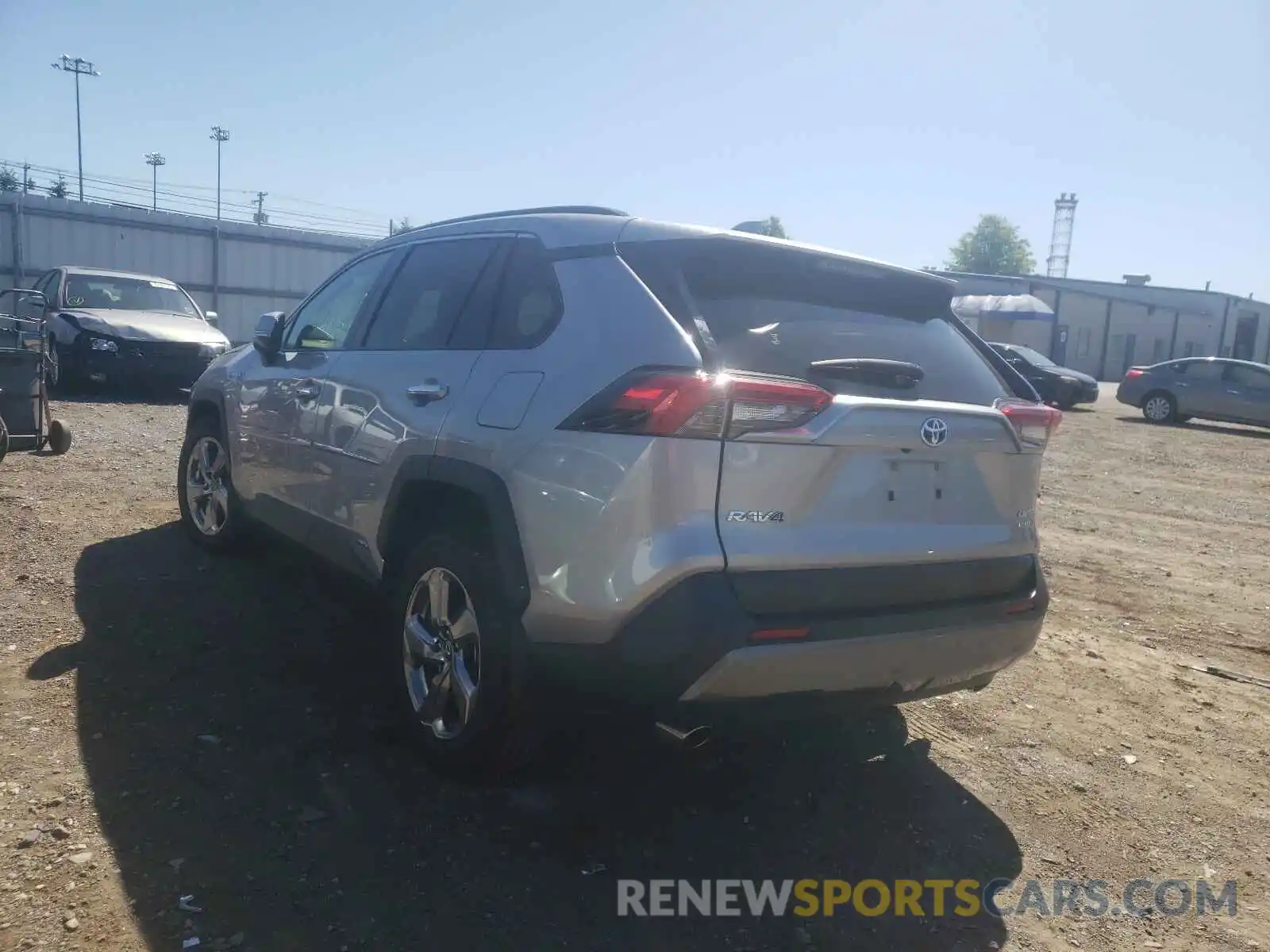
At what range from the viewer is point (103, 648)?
4277 mm

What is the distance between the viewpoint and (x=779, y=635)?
8.79ft

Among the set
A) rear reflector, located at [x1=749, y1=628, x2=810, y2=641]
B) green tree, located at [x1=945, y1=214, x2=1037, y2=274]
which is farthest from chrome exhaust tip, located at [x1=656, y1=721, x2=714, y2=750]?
green tree, located at [x1=945, y1=214, x2=1037, y2=274]

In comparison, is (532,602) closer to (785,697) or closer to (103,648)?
(785,697)

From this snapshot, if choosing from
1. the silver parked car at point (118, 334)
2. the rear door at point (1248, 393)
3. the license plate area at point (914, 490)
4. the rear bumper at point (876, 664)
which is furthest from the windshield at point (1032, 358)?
the license plate area at point (914, 490)

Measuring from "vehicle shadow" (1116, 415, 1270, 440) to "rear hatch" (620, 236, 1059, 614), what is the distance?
1756 cm

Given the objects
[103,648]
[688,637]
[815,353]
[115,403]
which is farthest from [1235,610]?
[115,403]

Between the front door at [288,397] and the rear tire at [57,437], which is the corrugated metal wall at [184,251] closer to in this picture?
the rear tire at [57,437]

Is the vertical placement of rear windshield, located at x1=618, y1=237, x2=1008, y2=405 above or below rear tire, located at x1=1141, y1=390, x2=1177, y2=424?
above

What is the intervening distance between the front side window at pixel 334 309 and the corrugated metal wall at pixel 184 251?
1720 cm

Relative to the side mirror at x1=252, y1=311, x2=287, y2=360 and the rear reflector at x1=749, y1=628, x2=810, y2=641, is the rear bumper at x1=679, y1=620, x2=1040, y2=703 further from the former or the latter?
the side mirror at x1=252, y1=311, x2=287, y2=360

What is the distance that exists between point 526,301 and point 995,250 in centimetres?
9975

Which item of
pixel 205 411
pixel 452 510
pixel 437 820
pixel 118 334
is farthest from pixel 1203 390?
pixel 437 820

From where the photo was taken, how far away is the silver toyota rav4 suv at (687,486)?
2682mm

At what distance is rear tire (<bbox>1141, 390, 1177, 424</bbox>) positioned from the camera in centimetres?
1992
